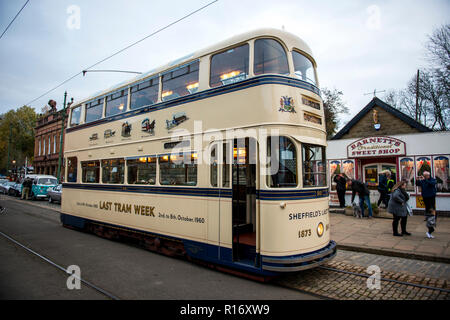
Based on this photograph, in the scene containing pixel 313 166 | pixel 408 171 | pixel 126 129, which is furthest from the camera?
pixel 408 171

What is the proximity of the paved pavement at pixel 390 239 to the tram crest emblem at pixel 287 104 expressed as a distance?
172 inches

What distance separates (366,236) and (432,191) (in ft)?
7.58

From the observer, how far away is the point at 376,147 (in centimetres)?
1407

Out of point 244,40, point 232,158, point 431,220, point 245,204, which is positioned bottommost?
point 431,220

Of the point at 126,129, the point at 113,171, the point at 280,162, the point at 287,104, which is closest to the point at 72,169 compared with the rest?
the point at 113,171

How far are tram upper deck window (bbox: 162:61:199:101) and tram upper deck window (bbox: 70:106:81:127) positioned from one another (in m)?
5.26

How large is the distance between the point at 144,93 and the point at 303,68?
4248mm

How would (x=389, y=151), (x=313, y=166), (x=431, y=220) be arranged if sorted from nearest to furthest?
(x=313, y=166) < (x=431, y=220) < (x=389, y=151)

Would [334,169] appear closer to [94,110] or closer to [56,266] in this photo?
[94,110]

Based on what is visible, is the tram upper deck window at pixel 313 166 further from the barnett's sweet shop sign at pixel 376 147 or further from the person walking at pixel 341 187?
the barnett's sweet shop sign at pixel 376 147

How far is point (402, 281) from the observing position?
512 cm

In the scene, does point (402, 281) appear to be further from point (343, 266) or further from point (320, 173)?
point (320, 173)

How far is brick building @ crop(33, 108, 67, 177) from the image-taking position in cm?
3984
